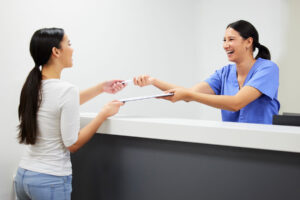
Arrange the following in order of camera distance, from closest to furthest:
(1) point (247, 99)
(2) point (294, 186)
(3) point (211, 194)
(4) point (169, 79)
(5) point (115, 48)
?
(2) point (294, 186), (3) point (211, 194), (1) point (247, 99), (5) point (115, 48), (4) point (169, 79)

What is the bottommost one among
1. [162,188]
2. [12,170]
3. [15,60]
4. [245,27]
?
[12,170]

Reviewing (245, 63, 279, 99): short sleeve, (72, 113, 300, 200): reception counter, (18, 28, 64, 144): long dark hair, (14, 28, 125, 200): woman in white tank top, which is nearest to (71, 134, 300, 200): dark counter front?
(72, 113, 300, 200): reception counter

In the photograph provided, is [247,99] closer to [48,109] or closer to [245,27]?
[245,27]

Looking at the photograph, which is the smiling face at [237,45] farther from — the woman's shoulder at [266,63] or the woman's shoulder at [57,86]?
the woman's shoulder at [57,86]

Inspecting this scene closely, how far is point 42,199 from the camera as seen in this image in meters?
1.05

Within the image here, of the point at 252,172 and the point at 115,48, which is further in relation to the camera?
the point at 115,48

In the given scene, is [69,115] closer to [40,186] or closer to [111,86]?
[40,186]

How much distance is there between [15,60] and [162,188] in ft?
3.66

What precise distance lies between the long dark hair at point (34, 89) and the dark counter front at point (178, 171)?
27cm

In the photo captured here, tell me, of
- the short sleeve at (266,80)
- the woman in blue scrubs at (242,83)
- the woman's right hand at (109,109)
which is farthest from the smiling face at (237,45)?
the woman's right hand at (109,109)

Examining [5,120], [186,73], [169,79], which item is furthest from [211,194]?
[186,73]

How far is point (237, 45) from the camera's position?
154 centimetres

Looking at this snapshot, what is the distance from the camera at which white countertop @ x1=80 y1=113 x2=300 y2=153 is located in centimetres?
91

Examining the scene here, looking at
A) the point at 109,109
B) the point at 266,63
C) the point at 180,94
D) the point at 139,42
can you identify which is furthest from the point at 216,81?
the point at 139,42
